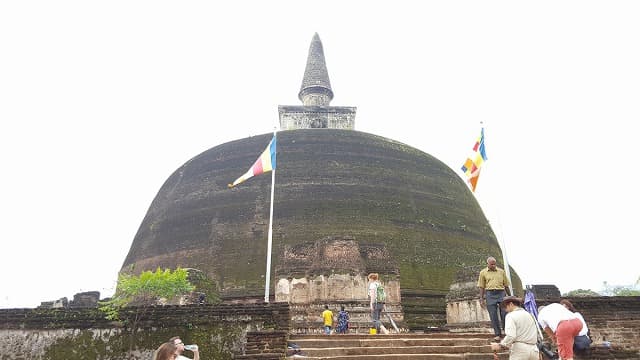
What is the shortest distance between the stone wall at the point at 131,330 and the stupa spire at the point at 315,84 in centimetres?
2885

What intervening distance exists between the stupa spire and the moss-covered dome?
13.9 m

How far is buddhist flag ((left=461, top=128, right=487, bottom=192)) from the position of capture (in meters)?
15.5

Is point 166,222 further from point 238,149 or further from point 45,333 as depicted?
point 45,333

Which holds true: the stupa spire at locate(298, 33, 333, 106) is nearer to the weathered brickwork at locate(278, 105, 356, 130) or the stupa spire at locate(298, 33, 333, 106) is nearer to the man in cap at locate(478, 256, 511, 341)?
the weathered brickwork at locate(278, 105, 356, 130)

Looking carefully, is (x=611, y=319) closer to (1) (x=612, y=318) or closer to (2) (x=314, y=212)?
(1) (x=612, y=318)

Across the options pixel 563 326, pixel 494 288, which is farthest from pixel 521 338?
pixel 494 288

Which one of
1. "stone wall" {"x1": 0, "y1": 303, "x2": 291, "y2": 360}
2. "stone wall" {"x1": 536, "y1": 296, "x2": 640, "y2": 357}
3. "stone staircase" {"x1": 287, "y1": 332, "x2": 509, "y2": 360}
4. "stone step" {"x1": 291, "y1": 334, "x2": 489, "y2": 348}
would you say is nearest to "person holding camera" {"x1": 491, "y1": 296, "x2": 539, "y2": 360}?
"stone staircase" {"x1": 287, "y1": 332, "x2": 509, "y2": 360}

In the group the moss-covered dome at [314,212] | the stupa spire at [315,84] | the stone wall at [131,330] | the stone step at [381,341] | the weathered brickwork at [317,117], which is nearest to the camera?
the stone step at [381,341]

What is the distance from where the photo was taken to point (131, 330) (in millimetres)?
10422

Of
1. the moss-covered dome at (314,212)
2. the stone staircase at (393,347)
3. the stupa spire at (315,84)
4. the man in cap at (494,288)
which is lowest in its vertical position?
the stone staircase at (393,347)

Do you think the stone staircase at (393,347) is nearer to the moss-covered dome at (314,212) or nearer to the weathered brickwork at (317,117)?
the moss-covered dome at (314,212)

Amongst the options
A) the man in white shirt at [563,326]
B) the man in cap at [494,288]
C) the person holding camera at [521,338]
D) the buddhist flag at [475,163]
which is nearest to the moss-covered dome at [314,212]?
the buddhist flag at [475,163]

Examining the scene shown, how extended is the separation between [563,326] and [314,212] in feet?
44.6

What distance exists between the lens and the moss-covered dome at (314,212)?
18.7 metres
